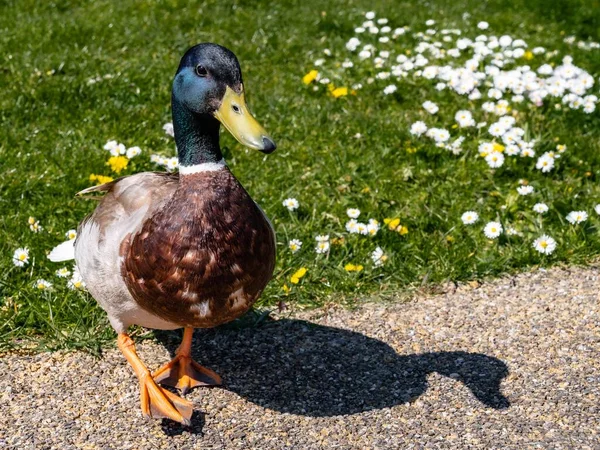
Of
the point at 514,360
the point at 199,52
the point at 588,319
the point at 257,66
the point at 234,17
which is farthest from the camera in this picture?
the point at 234,17

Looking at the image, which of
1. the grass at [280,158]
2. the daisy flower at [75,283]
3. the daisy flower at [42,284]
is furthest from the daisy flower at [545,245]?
the daisy flower at [42,284]

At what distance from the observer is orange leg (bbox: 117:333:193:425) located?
3.24 meters

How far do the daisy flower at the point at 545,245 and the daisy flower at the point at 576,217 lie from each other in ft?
0.67

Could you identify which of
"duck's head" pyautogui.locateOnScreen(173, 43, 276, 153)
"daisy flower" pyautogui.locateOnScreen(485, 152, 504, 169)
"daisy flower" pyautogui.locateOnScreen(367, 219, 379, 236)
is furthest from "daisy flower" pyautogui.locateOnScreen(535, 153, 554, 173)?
"duck's head" pyautogui.locateOnScreen(173, 43, 276, 153)

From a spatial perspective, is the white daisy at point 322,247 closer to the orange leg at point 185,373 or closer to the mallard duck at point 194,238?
A: the orange leg at point 185,373

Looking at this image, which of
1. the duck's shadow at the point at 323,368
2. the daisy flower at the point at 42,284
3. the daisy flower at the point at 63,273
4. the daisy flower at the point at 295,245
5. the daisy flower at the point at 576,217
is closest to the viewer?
the duck's shadow at the point at 323,368

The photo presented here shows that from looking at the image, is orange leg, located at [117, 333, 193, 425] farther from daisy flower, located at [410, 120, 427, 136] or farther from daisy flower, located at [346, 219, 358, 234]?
daisy flower, located at [410, 120, 427, 136]

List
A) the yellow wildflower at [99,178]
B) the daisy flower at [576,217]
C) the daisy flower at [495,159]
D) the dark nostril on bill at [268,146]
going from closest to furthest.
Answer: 1. the dark nostril on bill at [268,146]
2. the daisy flower at [576,217]
3. the yellow wildflower at [99,178]
4. the daisy flower at [495,159]

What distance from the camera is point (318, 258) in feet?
14.4

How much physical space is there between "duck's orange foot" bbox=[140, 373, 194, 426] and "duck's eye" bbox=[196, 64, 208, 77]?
3.88 feet

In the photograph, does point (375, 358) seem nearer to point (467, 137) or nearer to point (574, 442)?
point (574, 442)

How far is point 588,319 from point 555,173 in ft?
4.66

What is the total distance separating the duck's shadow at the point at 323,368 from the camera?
349 cm

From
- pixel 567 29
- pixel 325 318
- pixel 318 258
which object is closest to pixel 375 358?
pixel 325 318
